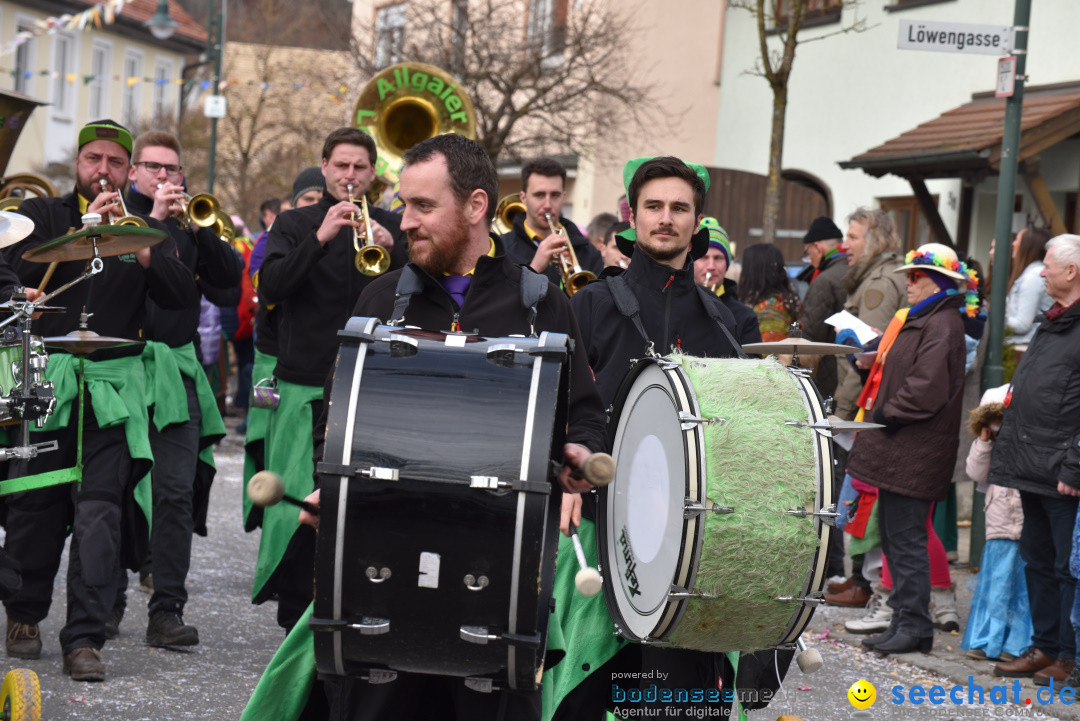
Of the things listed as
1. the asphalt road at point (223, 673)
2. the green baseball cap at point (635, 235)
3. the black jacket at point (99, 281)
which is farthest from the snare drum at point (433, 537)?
the black jacket at point (99, 281)

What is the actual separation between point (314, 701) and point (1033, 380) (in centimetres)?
400

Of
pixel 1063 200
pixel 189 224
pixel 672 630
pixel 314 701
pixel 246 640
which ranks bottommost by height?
pixel 246 640

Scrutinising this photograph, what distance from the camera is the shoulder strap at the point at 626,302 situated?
4.63 metres

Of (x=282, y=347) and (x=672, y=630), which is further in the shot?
(x=282, y=347)

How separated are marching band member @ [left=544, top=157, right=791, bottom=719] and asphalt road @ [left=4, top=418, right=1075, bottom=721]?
174cm

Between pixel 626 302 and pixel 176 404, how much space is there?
2838 mm

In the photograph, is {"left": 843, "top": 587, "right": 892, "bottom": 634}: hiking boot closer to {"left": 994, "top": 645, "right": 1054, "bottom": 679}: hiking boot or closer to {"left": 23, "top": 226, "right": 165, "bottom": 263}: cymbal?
{"left": 994, "top": 645, "right": 1054, "bottom": 679}: hiking boot

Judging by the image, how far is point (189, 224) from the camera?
695 cm

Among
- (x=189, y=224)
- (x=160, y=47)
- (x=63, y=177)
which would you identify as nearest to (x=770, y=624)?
(x=189, y=224)

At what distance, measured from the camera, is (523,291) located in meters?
3.92

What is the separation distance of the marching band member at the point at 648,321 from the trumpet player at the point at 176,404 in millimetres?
2543

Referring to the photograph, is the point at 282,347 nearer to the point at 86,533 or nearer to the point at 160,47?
the point at 86,533

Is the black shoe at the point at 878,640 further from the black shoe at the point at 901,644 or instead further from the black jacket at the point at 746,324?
the black jacket at the point at 746,324

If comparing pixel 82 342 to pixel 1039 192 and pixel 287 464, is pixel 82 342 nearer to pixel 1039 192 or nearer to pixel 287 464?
pixel 287 464
